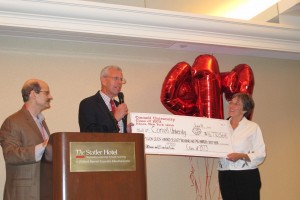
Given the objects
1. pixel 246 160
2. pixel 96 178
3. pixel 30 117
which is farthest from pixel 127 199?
pixel 246 160

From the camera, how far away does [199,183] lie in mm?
4000

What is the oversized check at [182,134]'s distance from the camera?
2715mm

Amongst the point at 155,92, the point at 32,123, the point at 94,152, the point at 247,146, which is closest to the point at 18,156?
the point at 32,123

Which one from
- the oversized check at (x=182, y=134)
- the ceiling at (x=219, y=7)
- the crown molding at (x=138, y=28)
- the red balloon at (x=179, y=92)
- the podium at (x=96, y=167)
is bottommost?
the podium at (x=96, y=167)

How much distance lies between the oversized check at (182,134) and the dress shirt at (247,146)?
0.09 metres

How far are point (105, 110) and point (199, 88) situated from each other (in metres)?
1.34

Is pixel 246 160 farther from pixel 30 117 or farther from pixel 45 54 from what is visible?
pixel 45 54

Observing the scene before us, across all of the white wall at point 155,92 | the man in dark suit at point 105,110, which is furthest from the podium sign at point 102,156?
the white wall at point 155,92

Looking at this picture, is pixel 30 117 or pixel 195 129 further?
pixel 195 129

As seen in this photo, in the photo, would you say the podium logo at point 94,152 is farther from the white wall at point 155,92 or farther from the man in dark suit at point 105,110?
the white wall at point 155,92

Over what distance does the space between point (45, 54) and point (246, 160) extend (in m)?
2.04

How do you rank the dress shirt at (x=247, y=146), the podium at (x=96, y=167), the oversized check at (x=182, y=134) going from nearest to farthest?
the podium at (x=96, y=167) → the oversized check at (x=182, y=134) → the dress shirt at (x=247, y=146)

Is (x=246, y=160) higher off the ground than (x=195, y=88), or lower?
lower

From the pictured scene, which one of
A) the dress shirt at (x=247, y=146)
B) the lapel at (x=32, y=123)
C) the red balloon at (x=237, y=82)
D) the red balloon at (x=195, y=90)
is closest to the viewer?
the lapel at (x=32, y=123)
